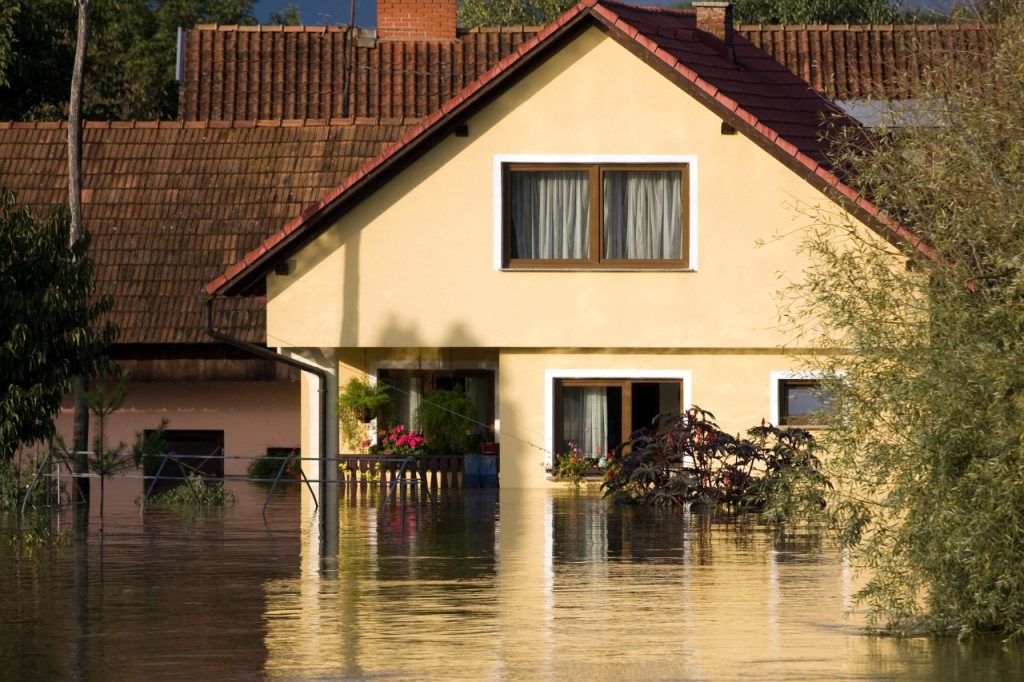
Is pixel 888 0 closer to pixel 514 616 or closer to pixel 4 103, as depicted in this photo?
pixel 4 103

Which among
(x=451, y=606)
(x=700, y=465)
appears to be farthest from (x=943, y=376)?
(x=700, y=465)

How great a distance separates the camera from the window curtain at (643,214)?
2697cm

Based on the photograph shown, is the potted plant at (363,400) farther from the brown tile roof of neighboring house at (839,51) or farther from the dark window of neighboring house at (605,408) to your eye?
the brown tile roof of neighboring house at (839,51)

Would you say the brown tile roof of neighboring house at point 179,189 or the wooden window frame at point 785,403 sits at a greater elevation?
the brown tile roof of neighboring house at point 179,189

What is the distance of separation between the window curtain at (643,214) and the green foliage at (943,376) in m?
13.4

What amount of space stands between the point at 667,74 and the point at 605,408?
4808 millimetres

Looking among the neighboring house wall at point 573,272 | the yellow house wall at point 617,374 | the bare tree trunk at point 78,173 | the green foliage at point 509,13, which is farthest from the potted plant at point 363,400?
the green foliage at point 509,13

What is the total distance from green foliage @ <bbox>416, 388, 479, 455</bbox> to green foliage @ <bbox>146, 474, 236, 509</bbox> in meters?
3.59

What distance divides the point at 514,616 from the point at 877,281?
3461mm

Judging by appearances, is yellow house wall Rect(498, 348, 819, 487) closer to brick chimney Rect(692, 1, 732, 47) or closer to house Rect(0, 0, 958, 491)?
house Rect(0, 0, 958, 491)

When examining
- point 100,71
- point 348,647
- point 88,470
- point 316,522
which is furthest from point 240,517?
point 100,71

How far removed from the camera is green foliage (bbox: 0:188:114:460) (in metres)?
22.7

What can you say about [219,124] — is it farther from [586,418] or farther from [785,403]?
[785,403]

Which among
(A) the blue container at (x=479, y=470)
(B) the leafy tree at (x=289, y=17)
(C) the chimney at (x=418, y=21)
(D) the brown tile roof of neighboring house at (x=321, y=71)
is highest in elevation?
(B) the leafy tree at (x=289, y=17)
